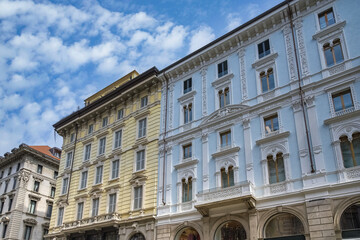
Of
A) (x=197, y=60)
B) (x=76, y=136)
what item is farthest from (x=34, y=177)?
(x=197, y=60)

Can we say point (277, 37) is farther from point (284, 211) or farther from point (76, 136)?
point (76, 136)

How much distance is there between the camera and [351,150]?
68.1 feet

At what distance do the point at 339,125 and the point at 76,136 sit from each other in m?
30.6

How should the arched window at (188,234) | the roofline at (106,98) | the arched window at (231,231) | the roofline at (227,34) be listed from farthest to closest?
1. the roofline at (106,98)
2. the roofline at (227,34)
3. the arched window at (188,234)
4. the arched window at (231,231)

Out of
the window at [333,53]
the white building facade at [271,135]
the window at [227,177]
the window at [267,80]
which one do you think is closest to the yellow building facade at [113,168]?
the white building facade at [271,135]

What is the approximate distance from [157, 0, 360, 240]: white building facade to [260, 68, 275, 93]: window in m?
0.09

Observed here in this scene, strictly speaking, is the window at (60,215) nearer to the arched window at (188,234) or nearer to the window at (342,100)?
the arched window at (188,234)

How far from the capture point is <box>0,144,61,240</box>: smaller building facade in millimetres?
46188

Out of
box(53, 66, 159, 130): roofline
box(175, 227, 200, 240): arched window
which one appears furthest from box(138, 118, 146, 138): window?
box(175, 227, 200, 240): arched window

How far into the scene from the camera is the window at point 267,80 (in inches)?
1037

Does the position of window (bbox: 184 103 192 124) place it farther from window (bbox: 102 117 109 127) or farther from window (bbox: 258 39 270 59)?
window (bbox: 102 117 109 127)

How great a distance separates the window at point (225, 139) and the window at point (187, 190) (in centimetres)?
399

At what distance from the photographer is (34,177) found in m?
50.2

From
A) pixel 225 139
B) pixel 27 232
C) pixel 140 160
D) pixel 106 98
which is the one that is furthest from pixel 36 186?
pixel 225 139
